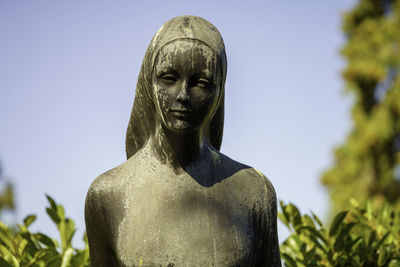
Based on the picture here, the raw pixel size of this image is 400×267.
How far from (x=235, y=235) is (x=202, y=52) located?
78 cm

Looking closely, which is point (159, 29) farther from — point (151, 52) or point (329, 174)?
point (329, 174)

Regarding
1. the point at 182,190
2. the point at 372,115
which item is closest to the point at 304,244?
the point at 182,190

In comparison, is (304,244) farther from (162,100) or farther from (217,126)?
(162,100)

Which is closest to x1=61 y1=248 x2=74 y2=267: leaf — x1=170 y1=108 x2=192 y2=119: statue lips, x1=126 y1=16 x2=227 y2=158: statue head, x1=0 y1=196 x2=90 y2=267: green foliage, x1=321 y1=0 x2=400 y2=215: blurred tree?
x1=0 y1=196 x2=90 y2=267: green foliage

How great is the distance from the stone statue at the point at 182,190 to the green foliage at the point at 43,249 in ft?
2.26

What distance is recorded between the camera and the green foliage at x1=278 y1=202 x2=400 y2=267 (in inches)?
118

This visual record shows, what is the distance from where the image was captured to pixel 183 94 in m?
1.93

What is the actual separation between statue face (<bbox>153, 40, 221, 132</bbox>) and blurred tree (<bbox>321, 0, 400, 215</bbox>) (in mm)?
12170

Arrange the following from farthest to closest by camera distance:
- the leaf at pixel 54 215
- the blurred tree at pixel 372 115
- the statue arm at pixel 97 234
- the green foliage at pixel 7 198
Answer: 1. the green foliage at pixel 7 198
2. the blurred tree at pixel 372 115
3. the leaf at pixel 54 215
4. the statue arm at pixel 97 234

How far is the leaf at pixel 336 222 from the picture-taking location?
2.99 metres

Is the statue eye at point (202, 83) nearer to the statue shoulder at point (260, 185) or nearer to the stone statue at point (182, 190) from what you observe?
the stone statue at point (182, 190)

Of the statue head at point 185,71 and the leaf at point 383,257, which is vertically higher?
the statue head at point 185,71

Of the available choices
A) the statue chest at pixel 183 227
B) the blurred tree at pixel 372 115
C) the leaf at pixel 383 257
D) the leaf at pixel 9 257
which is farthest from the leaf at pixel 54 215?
the blurred tree at pixel 372 115

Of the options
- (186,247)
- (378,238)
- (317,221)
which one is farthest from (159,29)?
(378,238)
